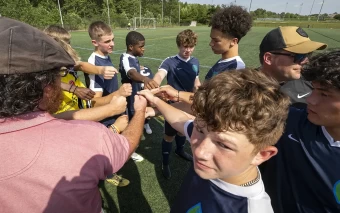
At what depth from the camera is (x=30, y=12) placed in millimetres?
31500

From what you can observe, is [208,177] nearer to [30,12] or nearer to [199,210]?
[199,210]

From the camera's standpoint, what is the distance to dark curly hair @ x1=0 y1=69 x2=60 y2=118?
3.48 feet

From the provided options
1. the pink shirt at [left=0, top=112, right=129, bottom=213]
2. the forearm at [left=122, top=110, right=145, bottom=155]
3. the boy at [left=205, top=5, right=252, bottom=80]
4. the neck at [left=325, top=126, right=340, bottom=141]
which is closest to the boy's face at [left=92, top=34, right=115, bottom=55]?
the boy at [left=205, top=5, right=252, bottom=80]

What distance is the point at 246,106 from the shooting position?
3.54 ft

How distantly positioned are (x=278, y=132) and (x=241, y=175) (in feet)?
0.99

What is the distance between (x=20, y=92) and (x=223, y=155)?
1040 millimetres

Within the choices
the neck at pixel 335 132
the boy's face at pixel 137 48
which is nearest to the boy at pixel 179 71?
the boy's face at pixel 137 48

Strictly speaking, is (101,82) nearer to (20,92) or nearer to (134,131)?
(134,131)

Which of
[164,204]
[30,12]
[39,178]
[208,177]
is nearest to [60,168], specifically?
[39,178]

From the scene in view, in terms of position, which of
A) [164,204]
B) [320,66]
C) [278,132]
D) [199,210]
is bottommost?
[164,204]

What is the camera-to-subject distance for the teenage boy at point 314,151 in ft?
4.32

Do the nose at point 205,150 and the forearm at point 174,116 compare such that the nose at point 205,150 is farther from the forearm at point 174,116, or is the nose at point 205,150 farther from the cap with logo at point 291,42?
the cap with logo at point 291,42

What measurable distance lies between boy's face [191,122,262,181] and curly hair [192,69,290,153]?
34 millimetres

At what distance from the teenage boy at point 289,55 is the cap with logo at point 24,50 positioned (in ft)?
6.05
